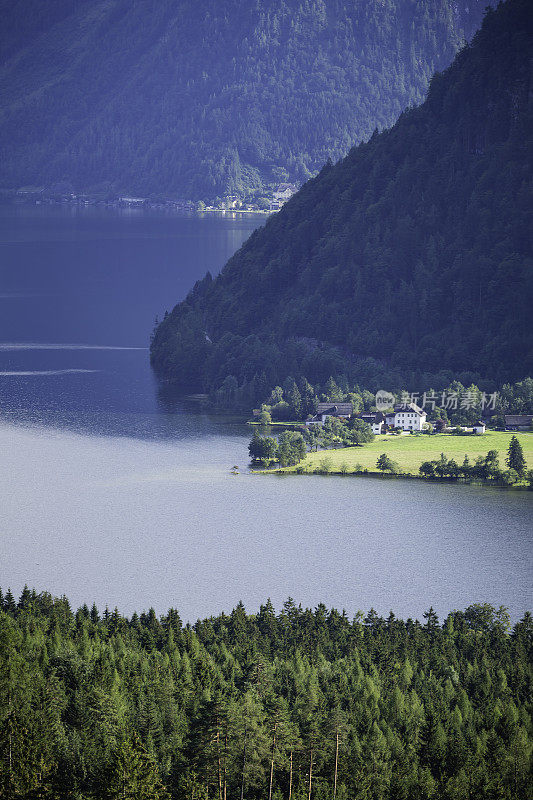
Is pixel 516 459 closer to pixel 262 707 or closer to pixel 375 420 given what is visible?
pixel 375 420

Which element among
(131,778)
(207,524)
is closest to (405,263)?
(207,524)

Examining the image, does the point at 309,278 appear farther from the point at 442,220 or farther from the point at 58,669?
the point at 58,669

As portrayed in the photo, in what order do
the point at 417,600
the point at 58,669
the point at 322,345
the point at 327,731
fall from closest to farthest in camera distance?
the point at 327,731
the point at 58,669
the point at 417,600
the point at 322,345

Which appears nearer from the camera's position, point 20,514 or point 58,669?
point 58,669

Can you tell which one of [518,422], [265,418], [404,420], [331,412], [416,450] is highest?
[331,412]

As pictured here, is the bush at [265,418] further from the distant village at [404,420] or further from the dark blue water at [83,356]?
the dark blue water at [83,356]

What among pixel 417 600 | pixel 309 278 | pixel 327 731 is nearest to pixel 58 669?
pixel 327 731
